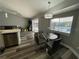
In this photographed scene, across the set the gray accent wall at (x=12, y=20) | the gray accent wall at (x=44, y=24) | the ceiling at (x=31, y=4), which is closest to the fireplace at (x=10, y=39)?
the ceiling at (x=31, y=4)

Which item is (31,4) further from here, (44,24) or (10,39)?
(10,39)

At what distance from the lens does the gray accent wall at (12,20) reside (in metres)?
6.35

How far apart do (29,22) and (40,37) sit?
18.8 feet

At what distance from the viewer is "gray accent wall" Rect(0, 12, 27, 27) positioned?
20.8 feet

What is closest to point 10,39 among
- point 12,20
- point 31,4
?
point 31,4

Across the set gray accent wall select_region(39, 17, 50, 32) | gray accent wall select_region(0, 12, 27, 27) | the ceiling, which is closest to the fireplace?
the ceiling

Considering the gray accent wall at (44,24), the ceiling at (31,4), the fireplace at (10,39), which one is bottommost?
the fireplace at (10,39)

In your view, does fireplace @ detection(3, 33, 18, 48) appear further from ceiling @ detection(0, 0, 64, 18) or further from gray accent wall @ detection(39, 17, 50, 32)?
gray accent wall @ detection(39, 17, 50, 32)

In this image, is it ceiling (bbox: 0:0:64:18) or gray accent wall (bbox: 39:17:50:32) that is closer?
ceiling (bbox: 0:0:64:18)

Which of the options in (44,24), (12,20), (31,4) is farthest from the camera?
(12,20)

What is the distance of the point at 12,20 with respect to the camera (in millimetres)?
7328

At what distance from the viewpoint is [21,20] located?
841 centimetres

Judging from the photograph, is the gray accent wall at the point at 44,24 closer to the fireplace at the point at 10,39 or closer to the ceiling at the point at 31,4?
the ceiling at the point at 31,4

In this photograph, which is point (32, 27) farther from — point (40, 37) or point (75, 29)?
point (75, 29)
